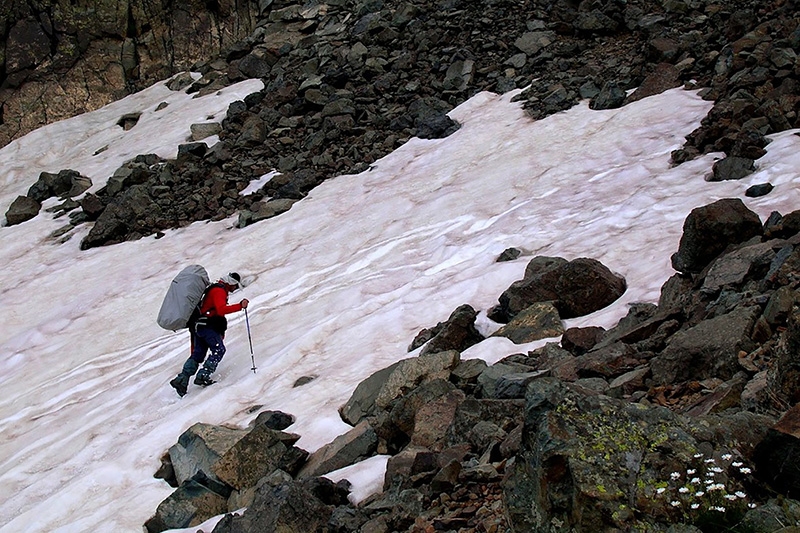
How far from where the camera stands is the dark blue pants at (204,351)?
12992 mm

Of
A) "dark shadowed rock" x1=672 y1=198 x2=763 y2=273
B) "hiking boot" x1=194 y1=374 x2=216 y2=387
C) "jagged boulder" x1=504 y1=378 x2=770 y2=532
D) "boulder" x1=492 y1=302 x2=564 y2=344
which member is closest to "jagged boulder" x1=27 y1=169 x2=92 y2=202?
"hiking boot" x1=194 y1=374 x2=216 y2=387

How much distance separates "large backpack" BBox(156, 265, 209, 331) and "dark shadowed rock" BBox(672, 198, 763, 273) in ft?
25.7

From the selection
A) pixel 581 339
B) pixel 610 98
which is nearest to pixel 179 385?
pixel 581 339

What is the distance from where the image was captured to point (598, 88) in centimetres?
2217

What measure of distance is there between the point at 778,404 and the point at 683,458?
110 cm

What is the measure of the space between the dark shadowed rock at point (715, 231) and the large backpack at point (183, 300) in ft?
25.7

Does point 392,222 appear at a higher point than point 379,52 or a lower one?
lower

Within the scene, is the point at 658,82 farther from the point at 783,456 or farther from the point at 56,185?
the point at 56,185

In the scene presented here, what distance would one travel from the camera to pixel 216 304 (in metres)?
12.9

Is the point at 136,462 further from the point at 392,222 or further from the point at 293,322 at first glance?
the point at 392,222

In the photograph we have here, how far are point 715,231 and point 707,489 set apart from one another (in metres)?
6.64

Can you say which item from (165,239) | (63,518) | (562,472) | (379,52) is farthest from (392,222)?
(562,472)

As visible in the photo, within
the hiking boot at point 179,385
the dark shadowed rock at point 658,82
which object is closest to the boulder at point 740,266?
→ the hiking boot at point 179,385

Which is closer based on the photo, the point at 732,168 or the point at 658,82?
the point at 732,168
